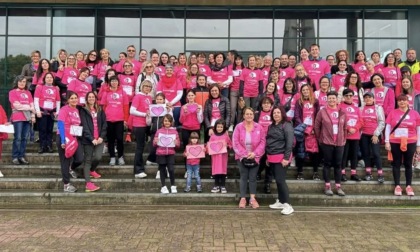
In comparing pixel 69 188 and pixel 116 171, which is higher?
pixel 116 171

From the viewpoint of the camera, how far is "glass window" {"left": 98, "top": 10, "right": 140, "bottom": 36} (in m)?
16.3

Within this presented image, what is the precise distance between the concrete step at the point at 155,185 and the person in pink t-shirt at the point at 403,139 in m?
0.39

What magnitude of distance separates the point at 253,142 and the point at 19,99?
5258 mm

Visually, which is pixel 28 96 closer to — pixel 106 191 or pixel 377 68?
pixel 106 191

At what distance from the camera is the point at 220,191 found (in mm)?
8031

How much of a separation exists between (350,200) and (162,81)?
15.2 feet

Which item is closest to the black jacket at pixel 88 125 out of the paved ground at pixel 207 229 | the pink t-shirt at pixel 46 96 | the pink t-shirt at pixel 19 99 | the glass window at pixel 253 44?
the pink t-shirt at pixel 46 96

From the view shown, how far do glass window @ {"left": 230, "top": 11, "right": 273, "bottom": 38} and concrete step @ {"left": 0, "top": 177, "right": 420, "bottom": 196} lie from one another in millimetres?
9419

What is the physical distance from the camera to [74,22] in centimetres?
1639

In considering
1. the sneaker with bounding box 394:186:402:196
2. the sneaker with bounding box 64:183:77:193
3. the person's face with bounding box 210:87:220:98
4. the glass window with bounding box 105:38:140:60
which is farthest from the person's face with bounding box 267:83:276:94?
the glass window with bounding box 105:38:140:60

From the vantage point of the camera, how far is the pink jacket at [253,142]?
7551 mm

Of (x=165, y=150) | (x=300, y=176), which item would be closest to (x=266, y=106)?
(x=300, y=176)

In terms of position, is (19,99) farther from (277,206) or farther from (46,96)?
(277,206)

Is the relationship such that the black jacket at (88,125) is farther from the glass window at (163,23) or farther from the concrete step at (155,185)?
the glass window at (163,23)
